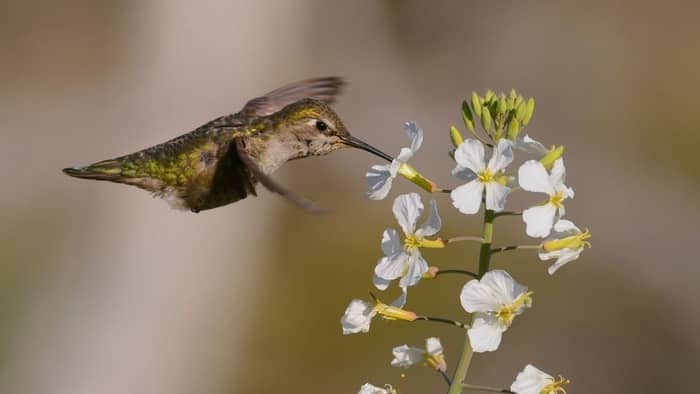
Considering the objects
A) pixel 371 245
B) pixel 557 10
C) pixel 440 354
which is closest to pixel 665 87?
pixel 557 10

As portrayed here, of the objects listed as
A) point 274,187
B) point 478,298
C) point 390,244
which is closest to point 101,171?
point 274,187

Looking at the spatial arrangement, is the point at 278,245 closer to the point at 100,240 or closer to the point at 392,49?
the point at 100,240

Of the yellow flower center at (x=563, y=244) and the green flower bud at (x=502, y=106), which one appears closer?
the yellow flower center at (x=563, y=244)

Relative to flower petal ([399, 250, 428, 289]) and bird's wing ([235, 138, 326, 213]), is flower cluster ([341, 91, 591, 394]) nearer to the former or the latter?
flower petal ([399, 250, 428, 289])

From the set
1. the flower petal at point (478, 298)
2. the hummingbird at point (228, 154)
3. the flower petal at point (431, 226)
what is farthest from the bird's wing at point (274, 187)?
the flower petal at point (478, 298)

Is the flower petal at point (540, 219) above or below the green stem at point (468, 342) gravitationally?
above

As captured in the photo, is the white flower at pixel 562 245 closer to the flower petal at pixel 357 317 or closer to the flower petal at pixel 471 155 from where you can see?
the flower petal at pixel 471 155

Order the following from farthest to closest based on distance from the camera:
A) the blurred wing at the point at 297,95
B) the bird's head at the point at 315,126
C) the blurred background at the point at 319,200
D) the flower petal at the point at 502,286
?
the blurred background at the point at 319,200, the blurred wing at the point at 297,95, the bird's head at the point at 315,126, the flower petal at the point at 502,286
